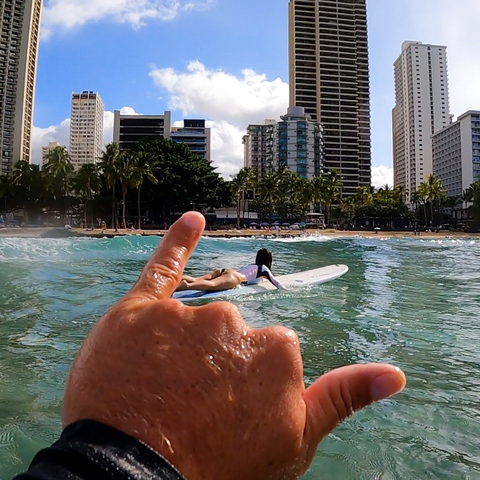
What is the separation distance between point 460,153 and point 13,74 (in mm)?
146446

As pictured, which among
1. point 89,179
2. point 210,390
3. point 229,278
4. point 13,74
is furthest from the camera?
point 13,74

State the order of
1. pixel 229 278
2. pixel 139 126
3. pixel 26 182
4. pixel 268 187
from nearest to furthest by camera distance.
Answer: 1. pixel 229 278
2. pixel 26 182
3. pixel 268 187
4. pixel 139 126

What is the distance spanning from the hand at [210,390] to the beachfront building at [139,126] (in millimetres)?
120573

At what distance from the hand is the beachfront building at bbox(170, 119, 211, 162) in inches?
4826

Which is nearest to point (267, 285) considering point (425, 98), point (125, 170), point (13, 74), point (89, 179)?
point (125, 170)

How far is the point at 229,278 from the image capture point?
33.3ft

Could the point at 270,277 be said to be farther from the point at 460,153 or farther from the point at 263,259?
the point at 460,153

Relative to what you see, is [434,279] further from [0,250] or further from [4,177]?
[4,177]

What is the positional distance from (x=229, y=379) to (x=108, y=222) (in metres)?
72.1

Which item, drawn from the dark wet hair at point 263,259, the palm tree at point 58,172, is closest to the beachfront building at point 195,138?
the palm tree at point 58,172

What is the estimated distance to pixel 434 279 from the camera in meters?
13.8

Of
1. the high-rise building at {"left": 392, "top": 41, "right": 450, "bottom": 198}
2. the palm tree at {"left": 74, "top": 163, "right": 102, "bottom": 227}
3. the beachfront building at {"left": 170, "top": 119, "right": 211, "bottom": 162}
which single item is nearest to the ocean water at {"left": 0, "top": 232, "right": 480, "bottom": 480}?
the palm tree at {"left": 74, "top": 163, "right": 102, "bottom": 227}

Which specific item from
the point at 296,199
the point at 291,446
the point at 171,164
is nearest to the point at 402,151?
the point at 296,199

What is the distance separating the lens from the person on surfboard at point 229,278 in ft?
31.0
